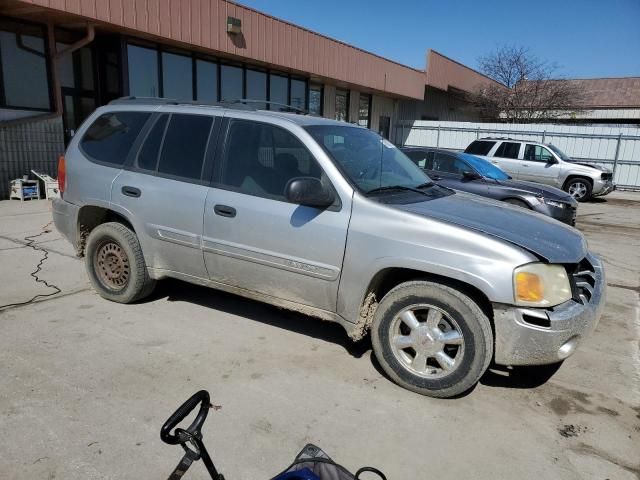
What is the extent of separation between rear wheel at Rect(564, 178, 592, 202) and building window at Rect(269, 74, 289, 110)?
9771 mm

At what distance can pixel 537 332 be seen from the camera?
2.92 m

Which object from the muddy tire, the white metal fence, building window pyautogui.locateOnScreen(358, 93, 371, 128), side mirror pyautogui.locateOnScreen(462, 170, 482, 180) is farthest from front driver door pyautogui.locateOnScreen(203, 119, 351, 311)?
building window pyautogui.locateOnScreen(358, 93, 371, 128)

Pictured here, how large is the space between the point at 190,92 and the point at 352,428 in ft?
42.6

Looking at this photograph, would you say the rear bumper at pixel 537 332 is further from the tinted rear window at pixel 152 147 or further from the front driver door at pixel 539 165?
the front driver door at pixel 539 165

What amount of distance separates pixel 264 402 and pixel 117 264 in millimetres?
2273

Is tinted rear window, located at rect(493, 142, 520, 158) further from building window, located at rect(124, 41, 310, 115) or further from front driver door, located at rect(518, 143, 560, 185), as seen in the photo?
building window, located at rect(124, 41, 310, 115)

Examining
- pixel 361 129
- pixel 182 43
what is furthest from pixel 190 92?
pixel 361 129

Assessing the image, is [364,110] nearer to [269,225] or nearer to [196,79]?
[196,79]

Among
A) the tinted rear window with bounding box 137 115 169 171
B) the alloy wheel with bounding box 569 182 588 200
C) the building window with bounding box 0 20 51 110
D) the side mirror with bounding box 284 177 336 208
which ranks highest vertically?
the building window with bounding box 0 20 51 110

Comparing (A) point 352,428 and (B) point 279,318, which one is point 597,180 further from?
(A) point 352,428

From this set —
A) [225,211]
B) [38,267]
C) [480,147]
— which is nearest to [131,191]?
[225,211]

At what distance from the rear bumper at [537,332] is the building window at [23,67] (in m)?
11.1

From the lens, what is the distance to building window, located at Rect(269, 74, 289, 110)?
55.2 feet

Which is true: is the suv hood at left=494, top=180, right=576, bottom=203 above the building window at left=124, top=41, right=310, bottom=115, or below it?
below
